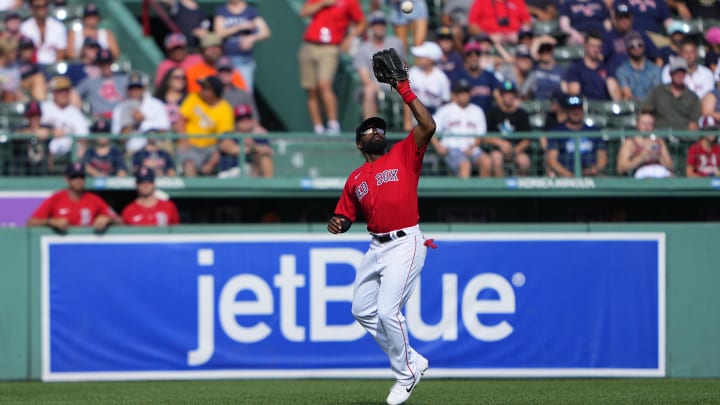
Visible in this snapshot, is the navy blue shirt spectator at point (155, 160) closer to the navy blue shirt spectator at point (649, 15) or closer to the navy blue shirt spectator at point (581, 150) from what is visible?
the navy blue shirt spectator at point (581, 150)

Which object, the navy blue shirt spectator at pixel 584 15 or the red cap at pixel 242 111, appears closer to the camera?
the red cap at pixel 242 111

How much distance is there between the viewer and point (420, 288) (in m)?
11.3

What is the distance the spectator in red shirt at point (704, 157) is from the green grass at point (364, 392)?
9.68ft

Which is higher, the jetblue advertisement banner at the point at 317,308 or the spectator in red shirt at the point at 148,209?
the spectator in red shirt at the point at 148,209

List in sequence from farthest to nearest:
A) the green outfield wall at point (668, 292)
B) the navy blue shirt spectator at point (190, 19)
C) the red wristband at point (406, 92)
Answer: the navy blue shirt spectator at point (190, 19) → the green outfield wall at point (668, 292) → the red wristband at point (406, 92)

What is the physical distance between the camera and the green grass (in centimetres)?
866

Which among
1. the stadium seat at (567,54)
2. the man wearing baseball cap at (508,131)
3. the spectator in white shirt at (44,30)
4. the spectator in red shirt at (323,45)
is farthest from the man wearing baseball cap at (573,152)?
the spectator in white shirt at (44,30)

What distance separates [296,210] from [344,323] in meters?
3.19

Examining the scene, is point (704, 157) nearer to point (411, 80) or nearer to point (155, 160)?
point (411, 80)

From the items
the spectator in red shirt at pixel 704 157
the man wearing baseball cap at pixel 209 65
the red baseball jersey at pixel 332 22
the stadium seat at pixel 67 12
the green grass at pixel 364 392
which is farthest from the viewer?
the stadium seat at pixel 67 12

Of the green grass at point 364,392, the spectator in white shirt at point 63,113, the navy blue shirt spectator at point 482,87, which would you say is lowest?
the green grass at point 364,392

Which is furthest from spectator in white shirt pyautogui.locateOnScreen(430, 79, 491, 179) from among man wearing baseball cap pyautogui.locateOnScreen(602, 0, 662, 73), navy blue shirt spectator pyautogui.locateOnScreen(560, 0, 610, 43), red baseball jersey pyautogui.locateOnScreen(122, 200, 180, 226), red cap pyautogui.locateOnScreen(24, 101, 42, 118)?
red cap pyautogui.locateOnScreen(24, 101, 42, 118)

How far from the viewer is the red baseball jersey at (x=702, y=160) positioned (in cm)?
1296

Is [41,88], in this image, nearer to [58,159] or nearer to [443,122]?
[58,159]
